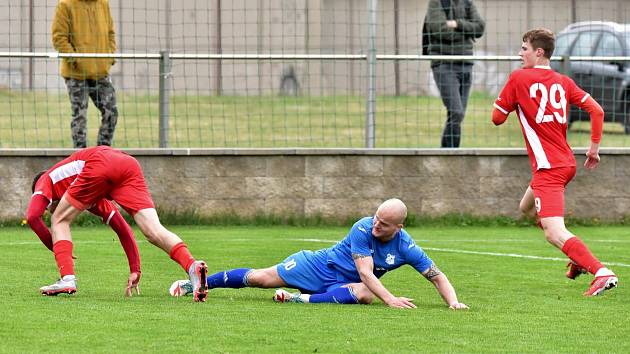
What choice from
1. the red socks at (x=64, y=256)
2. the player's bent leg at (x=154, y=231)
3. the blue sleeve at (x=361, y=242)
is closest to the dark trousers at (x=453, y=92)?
the blue sleeve at (x=361, y=242)

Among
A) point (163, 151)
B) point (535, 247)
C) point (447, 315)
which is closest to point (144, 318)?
point (447, 315)

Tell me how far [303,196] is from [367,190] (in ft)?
2.47

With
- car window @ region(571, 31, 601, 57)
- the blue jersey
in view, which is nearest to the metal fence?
car window @ region(571, 31, 601, 57)

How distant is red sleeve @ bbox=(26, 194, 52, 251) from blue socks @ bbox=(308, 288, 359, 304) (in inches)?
77.2

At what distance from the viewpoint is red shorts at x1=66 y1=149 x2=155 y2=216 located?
383 inches

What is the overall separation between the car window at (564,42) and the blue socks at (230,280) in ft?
41.8

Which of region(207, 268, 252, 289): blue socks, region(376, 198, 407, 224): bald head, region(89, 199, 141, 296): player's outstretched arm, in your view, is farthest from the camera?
region(89, 199, 141, 296): player's outstretched arm

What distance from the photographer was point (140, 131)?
17.0 m

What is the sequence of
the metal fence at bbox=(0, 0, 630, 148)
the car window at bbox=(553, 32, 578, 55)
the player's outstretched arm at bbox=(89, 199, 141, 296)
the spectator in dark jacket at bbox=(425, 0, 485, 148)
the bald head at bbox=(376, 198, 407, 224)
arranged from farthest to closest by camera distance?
the car window at bbox=(553, 32, 578, 55) → the spectator in dark jacket at bbox=(425, 0, 485, 148) → the metal fence at bbox=(0, 0, 630, 148) → the player's outstretched arm at bbox=(89, 199, 141, 296) → the bald head at bbox=(376, 198, 407, 224)

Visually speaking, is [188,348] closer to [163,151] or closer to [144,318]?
[144,318]

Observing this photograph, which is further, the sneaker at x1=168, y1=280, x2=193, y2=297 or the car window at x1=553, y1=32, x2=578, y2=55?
→ the car window at x1=553, y1=32, x2=578, y2=55

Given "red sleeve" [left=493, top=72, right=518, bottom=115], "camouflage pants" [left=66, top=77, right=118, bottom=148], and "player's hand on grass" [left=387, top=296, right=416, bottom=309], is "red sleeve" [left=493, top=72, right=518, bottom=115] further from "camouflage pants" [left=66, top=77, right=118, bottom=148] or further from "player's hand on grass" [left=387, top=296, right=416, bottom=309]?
"camouflage pants" [left=66, top=77, right=118, bottom=148]

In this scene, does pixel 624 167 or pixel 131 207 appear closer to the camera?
pixel 131 207

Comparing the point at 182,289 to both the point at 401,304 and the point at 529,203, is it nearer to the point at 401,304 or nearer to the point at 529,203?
the point at 401,304
